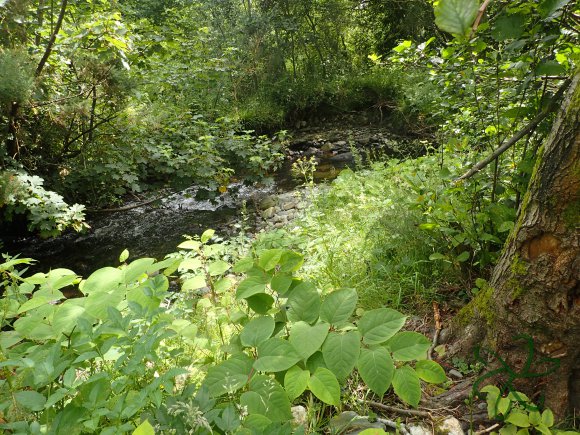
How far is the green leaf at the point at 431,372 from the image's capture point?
108 centimetres

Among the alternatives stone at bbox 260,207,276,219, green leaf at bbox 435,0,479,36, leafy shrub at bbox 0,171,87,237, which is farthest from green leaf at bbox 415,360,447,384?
stone at bbox 260,207,276,219

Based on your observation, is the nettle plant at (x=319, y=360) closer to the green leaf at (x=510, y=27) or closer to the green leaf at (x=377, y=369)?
the green leaf at (x=377, y=369)

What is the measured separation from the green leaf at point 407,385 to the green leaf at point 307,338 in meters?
0.25

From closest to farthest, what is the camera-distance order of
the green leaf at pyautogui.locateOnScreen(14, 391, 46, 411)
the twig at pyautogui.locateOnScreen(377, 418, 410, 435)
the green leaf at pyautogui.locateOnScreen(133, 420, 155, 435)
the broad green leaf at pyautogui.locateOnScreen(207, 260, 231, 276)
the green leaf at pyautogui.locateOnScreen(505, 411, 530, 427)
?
1. the green leaf at pyautogui.locateOnScreen(133, 420, 155, 435)
2. the green leaf at pyautogui.locateOnScreen(14, 391, 46, 411)
3. the green leaf at pyautogui.locateOnScreen(505, 411, 530, 427)
4. the twig at pyautogui.locateOnScreen(377, 418, 410, 435)
5. the broad green leaf at pyautogui.locateOnScreen(207, 260, 231, 276)

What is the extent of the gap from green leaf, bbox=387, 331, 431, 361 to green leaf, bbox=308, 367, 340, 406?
189mm

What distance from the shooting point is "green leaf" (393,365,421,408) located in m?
1.01

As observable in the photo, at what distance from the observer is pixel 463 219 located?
2008 mm

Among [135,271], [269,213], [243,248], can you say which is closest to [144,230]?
[269,213]

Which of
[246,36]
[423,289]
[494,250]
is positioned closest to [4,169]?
[423,289]

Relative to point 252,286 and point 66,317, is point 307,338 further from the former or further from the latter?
point 66,317

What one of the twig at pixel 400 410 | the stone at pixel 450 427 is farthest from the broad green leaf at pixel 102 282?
the stone at pixel 450 427

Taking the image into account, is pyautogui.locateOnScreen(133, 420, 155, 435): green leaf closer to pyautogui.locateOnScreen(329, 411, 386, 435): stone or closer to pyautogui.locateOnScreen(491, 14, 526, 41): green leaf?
pyautogui.locateOnScreen(329, 411, 386, 435): stone

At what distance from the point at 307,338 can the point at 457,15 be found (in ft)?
2.81

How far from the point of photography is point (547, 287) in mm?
1270
